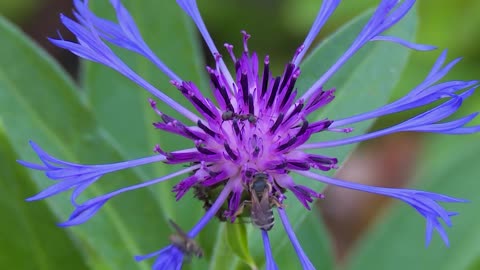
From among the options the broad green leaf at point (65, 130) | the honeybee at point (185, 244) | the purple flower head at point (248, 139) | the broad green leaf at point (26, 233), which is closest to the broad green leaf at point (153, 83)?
the broad green leaf at point (65, 130)

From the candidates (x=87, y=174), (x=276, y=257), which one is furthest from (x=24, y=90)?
(x=276, y=257)

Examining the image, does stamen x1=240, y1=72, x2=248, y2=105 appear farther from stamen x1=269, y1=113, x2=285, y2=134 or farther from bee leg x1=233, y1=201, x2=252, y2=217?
bee leg x1=233, y1=201, x2=252, y2=217

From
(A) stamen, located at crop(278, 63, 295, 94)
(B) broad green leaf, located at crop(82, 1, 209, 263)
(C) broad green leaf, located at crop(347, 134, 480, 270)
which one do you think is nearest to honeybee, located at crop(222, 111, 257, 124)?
(A) stamen, located at crop(278, 63, 295, 94)

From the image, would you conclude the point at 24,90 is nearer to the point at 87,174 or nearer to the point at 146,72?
the point at 146,72

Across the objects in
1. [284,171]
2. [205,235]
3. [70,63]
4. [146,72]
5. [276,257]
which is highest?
[70,63]

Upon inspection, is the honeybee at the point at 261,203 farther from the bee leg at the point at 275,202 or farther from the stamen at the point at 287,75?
the stamen at the point at 287,75

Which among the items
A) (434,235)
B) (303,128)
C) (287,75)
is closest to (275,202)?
(303,128)
